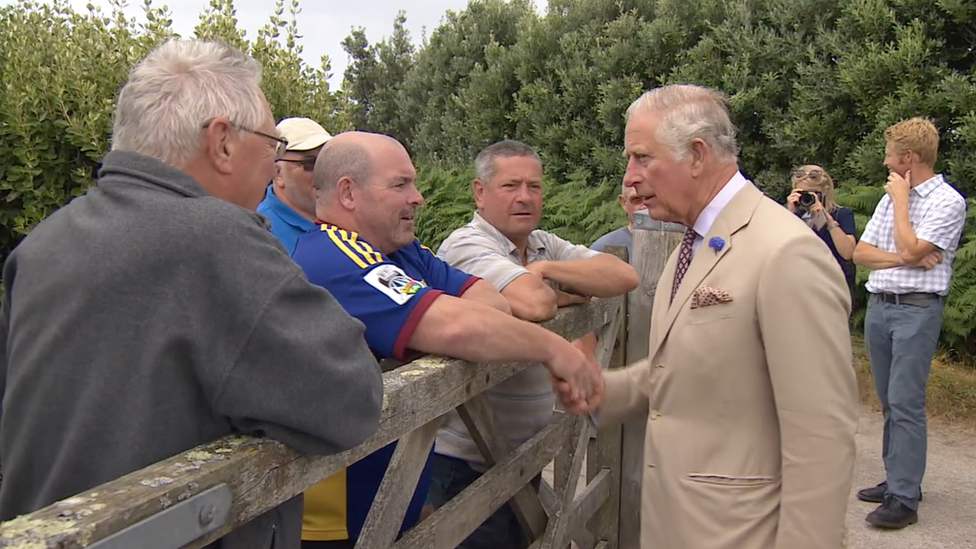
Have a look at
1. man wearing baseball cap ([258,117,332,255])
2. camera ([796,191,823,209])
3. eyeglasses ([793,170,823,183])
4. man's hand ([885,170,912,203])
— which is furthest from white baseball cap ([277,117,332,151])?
eyeglasses ([793,170,823,183])

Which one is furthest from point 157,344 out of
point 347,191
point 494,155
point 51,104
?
point 51,104

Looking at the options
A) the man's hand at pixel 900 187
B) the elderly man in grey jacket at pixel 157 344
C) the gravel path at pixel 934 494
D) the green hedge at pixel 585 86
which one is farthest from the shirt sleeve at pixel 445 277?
the man's hand at pixel 900 187

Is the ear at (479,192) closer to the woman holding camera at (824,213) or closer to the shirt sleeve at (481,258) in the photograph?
the shirt sleeve at (481,258)

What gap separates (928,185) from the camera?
15.7 ft

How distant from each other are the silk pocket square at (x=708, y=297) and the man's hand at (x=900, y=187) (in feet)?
10.6

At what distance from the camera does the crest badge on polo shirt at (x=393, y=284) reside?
197 cm

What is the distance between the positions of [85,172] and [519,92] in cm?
860

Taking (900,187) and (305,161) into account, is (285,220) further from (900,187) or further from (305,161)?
(900,187)

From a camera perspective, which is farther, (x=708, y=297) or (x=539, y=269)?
(x=539, y=269)

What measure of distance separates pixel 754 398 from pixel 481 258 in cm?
116

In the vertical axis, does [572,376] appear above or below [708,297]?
below

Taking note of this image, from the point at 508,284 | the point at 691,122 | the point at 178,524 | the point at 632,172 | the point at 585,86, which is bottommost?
the point at 178,524

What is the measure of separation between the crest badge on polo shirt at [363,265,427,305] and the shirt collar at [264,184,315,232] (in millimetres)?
1314

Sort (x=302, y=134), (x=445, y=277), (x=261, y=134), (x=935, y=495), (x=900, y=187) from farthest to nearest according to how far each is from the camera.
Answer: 1. (x=935, y=495)
2. (x=900, y=187)
3. (x=302, y=134)
4. (x=445, y=277)
5. (x=261, y=134)
